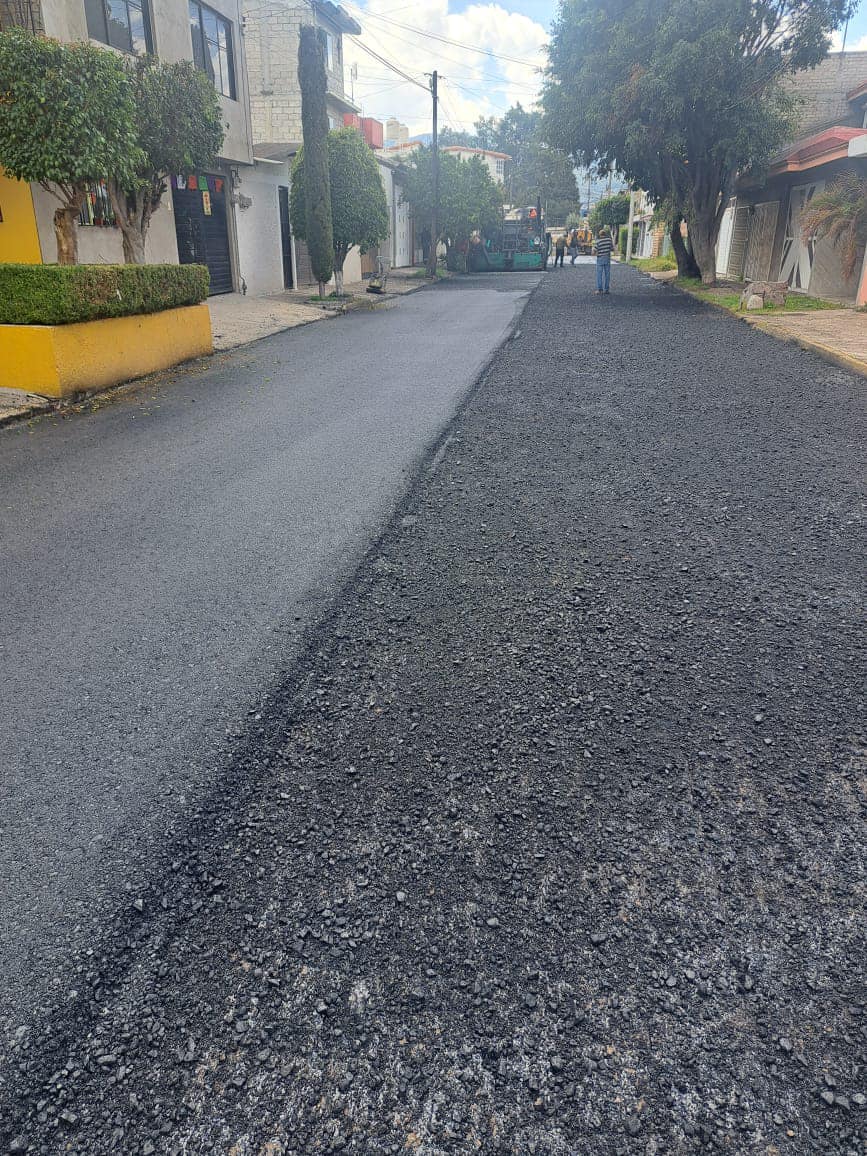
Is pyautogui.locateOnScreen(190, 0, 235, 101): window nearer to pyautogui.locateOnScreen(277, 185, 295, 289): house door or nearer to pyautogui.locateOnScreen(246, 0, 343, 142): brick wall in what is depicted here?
pyautogui.locateOnScreen(277, 185, 295, 289): house door

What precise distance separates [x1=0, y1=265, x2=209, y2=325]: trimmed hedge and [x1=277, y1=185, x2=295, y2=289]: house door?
17.3 m

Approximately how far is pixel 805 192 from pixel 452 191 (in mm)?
19599

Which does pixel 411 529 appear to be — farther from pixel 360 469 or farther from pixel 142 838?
pixel 142 838

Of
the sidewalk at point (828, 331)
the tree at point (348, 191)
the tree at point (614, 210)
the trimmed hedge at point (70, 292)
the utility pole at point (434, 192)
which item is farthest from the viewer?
the tree at point (614, 210)

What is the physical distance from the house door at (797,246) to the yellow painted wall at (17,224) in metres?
18.3

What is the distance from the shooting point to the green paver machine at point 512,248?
131ft

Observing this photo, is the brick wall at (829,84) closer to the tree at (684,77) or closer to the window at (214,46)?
→ the tree at (684,77)

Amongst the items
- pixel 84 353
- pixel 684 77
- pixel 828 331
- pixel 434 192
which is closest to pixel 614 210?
pixel 434 192

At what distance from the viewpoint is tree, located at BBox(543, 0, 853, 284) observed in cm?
1959

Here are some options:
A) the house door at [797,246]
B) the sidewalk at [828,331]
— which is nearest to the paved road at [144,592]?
the sidewalk at [828,331]

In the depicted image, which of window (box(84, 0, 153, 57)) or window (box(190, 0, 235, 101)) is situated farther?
window (box(190, 0, 235, 101))

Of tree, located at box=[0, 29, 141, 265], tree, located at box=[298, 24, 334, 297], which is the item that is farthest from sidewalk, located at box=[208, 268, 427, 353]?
tree, located at box=[0, 29, 141, 265]

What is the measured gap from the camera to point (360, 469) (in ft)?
21.4

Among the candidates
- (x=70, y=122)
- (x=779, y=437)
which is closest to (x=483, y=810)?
(x=779, y=437)
